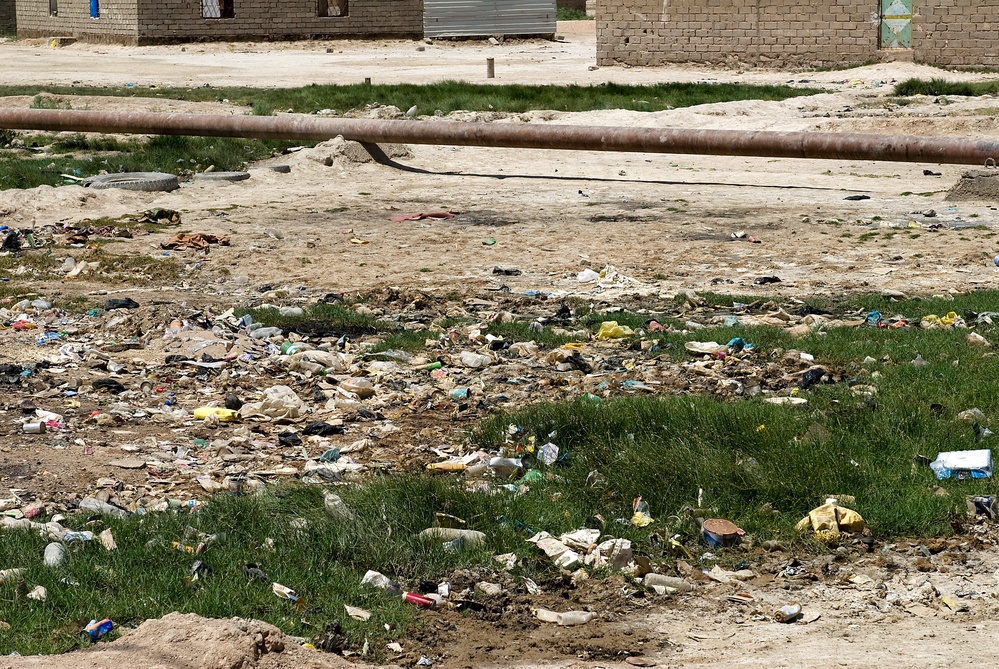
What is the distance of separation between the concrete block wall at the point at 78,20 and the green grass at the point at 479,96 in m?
14.1

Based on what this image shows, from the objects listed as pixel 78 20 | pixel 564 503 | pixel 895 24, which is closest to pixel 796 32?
pixel 895 24

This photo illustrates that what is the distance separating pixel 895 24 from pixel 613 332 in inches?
687

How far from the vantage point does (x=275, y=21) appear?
1373 inches

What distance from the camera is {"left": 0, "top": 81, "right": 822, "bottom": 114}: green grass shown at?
57.2 ft

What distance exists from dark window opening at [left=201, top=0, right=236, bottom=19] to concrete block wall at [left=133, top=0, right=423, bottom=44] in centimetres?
15

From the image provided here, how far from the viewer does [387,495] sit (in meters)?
4.98

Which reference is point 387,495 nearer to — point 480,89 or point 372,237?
point 372,237

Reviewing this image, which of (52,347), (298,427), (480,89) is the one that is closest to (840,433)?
(298,427)

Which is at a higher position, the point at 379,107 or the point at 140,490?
the point at 379,107

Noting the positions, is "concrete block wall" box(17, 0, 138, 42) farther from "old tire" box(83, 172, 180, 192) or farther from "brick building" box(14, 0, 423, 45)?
"old tire" box(83, 172, 180, 192)

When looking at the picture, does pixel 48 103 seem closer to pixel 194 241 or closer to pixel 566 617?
pixel 194 241

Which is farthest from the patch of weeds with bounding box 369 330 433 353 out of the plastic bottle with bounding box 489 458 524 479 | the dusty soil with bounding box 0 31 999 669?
the plastic bottle with bounding box 489 458 524 479

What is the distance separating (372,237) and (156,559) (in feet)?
21.7

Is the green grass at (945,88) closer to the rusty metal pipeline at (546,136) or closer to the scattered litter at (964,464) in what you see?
the rusty metal pipeline at (546,136)
